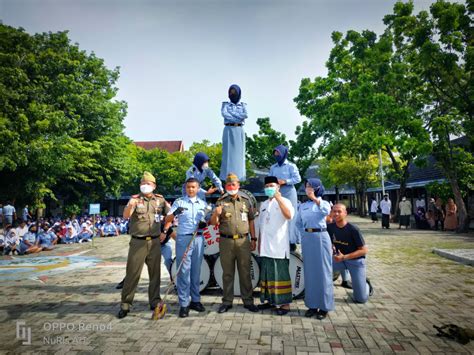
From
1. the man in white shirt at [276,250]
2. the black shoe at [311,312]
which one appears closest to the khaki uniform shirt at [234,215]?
the man in white shirt at [276,250]

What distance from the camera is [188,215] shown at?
5.06 meters

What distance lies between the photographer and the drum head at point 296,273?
5382 mm

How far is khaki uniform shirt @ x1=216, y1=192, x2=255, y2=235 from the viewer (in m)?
4.95

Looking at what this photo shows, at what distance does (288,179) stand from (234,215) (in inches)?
54.7

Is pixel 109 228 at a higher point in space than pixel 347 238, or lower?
lower

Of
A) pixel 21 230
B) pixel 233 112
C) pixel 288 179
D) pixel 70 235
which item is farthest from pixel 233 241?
pixel 70 235

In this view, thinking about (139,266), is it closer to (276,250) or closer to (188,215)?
(188,215)

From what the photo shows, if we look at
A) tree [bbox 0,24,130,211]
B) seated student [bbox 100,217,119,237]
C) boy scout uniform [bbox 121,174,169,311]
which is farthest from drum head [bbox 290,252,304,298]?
seated student [bbox 100,217,119,237]

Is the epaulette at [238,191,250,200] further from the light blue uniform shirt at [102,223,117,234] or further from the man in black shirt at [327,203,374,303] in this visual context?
the light blue uniform shirt at [102,223,117,234]

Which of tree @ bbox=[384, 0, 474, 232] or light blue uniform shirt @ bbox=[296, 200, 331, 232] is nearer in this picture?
light blue uniform shirt @ bbox=[296, 200, 331, 232]

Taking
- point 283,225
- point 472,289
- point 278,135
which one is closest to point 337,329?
point 283,225

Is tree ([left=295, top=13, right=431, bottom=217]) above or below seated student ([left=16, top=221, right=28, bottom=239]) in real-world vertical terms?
above

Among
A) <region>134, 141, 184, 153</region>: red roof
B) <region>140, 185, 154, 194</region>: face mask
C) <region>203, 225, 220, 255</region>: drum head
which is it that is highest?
<region>134, 141, 184, 153</region>: red roof

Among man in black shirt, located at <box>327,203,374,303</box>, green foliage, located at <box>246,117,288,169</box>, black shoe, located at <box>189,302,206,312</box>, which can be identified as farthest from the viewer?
green foliage, located at <box>246,117,288,169</box>
